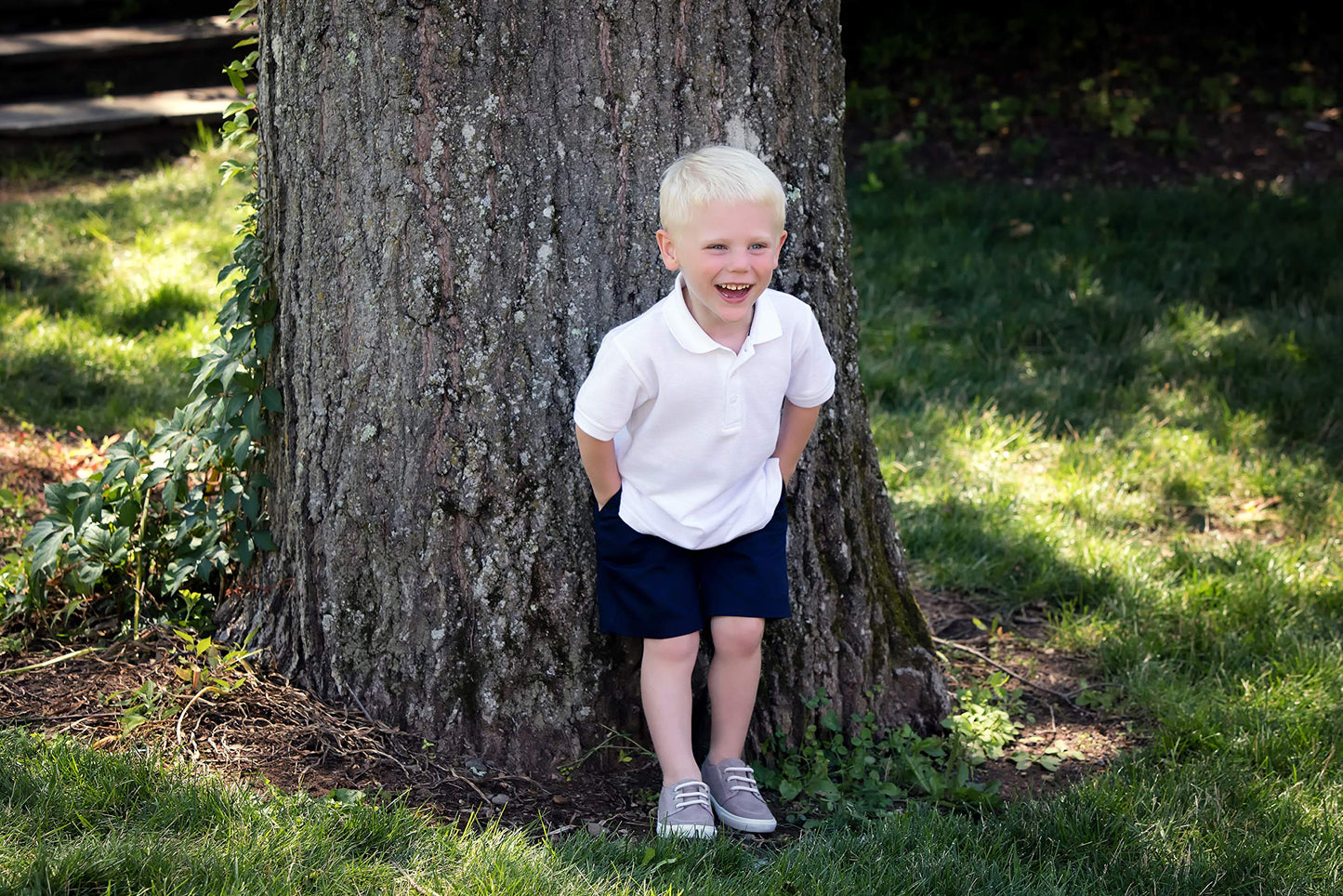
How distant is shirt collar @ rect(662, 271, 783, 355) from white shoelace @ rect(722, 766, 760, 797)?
3.07ft

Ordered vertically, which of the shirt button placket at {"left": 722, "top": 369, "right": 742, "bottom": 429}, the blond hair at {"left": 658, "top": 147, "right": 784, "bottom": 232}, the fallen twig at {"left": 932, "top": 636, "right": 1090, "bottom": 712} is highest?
the blond hair at {"left": 658, "top": 147, "right": 784, "bottom": 232}

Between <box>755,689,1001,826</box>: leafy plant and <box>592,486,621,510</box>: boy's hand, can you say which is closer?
<box>592,486,621,510</box>: boy's hand

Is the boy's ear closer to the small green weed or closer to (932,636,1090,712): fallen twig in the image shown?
the small green weed

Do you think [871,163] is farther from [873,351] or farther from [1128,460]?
[1128,460]

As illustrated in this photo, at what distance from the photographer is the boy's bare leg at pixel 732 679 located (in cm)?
259

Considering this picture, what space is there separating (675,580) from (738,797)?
0.50 m

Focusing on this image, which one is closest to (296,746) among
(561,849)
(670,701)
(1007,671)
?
(561,849)

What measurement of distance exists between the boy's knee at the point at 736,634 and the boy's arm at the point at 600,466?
363 mm

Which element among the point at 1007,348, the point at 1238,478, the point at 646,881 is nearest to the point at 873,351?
the point at 1007,348

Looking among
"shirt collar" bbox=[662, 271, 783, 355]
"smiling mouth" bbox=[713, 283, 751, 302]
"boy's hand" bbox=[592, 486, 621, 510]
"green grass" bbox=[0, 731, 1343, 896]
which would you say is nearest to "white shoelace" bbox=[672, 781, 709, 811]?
"green grass" bbox=[0, 731, 1343, 896]

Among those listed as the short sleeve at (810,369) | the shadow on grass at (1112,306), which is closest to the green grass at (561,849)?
the short sleeve at (810,369)

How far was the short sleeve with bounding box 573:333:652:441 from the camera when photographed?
7.73 feet

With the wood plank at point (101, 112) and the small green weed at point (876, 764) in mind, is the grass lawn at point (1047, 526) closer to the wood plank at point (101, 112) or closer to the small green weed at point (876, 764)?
the small green weed at point (876, 764)

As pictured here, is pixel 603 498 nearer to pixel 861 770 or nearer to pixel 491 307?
pixel 491 307
